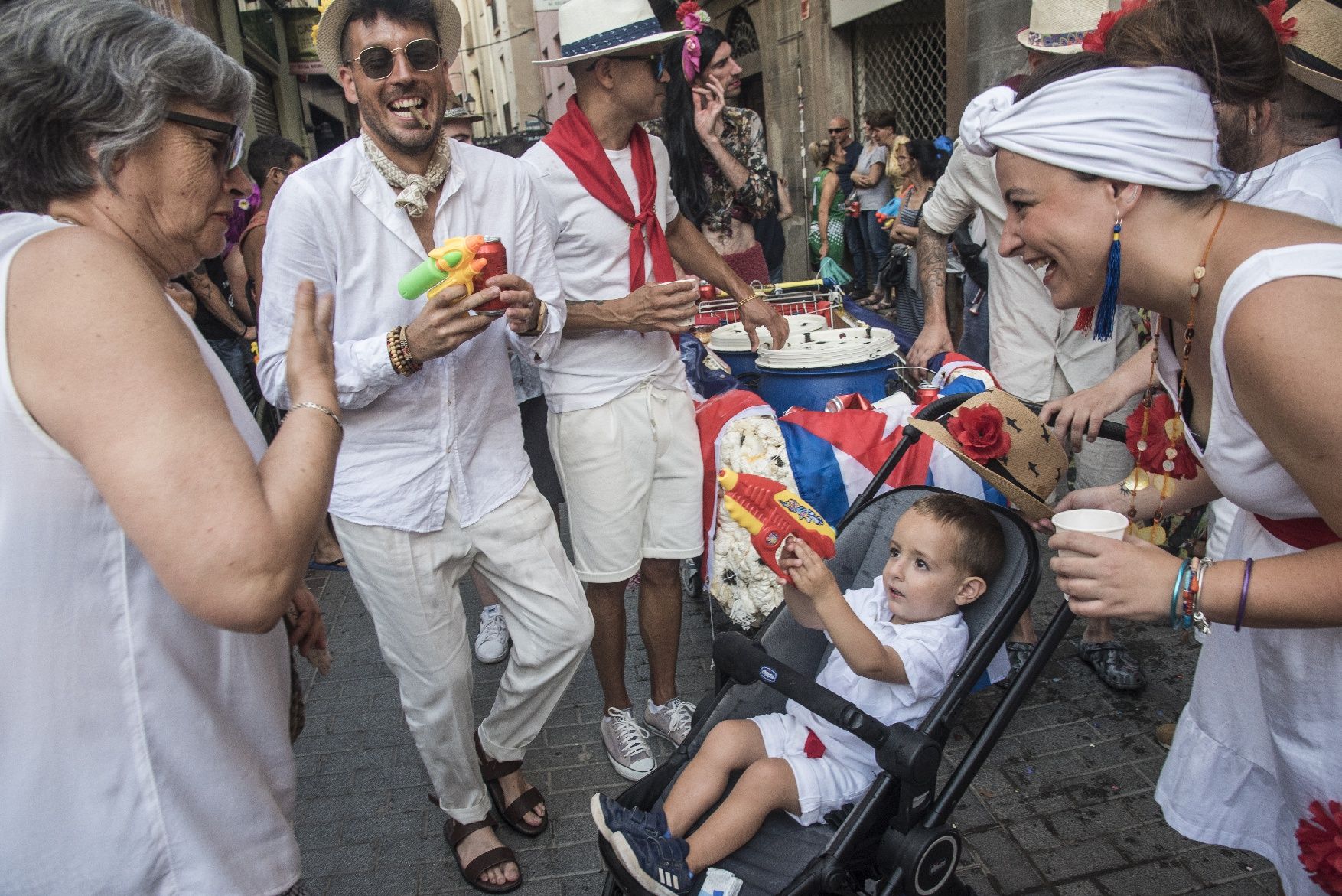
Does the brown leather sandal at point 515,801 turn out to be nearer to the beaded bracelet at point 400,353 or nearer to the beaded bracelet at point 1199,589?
the beaded bracelet at point 400,353

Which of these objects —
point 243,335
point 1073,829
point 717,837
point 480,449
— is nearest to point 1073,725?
point 1073,829

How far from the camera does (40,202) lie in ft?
4.73

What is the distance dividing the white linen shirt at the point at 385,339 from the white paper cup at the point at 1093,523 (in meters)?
1.60

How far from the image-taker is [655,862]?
7.06 ft

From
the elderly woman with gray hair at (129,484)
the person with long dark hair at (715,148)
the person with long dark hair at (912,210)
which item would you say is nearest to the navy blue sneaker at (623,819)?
the elderly woman with gray hair at (129,484)

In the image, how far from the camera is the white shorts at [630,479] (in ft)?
11.1

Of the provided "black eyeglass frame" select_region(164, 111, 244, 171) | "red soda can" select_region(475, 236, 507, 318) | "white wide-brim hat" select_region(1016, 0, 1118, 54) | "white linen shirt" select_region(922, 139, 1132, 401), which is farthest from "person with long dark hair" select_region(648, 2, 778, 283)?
"black eyeglass frame" select_region(164, 111, 244, 171)

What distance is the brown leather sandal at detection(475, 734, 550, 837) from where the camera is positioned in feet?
10.5

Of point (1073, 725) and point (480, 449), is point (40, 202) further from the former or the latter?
point (1073, 725)

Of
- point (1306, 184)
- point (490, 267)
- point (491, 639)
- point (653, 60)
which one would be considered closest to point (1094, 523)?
point (1306, 184)

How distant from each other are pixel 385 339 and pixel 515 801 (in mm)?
1684

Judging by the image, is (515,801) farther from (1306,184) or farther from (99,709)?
(1306,184)

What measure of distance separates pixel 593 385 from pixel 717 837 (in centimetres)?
163

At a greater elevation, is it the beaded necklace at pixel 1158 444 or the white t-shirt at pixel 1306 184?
the white t-shirt at pixel 1306 184
